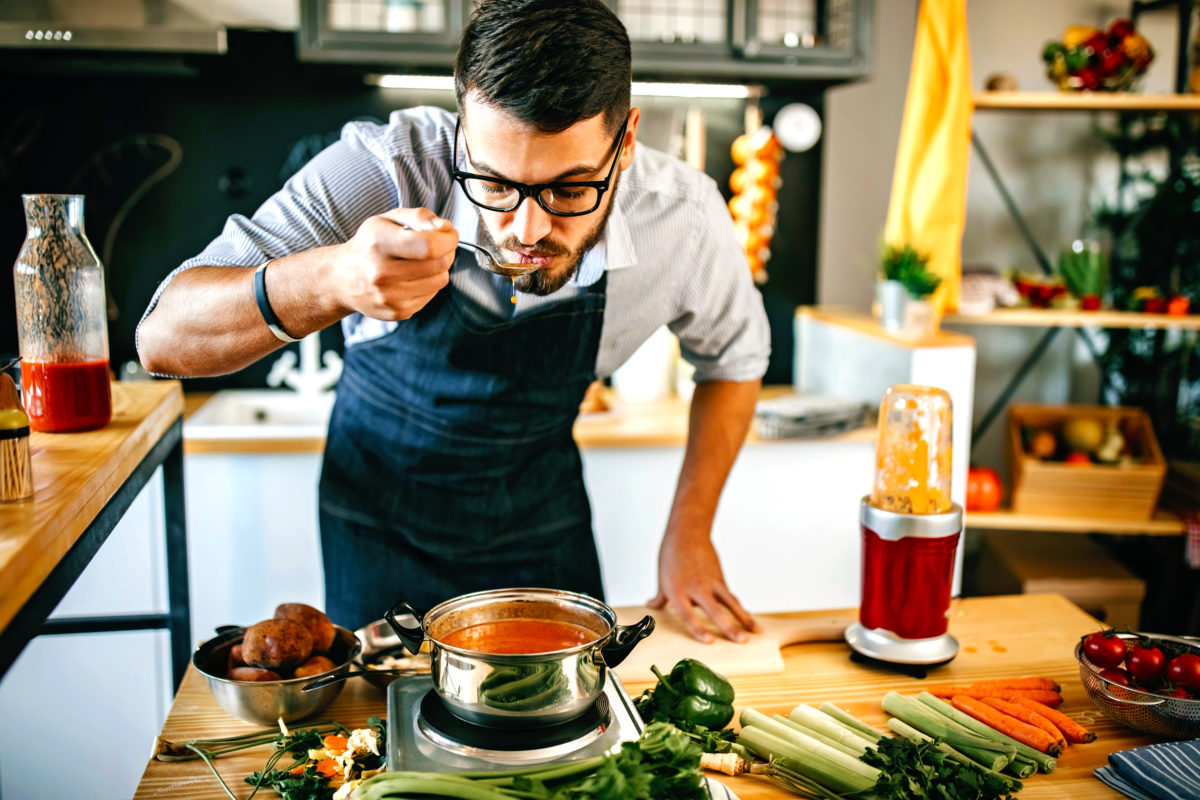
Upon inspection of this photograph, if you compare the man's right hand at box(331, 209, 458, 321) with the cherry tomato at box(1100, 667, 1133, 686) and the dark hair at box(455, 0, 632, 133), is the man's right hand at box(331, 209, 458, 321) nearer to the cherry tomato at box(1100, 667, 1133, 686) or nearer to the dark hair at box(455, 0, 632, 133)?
the dark hair at box(455, 0, 632, 133)

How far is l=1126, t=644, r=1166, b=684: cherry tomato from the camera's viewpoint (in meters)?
1.10

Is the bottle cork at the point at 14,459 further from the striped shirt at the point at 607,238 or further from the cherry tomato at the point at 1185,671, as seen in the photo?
the cherry tomato at the point at 1185,671

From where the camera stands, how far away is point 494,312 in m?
1.57

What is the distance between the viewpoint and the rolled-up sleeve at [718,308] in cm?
169

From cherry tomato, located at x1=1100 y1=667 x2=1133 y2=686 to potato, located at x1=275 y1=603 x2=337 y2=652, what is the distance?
0.87 metres

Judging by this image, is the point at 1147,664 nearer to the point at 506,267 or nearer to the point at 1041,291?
the point at 506,267

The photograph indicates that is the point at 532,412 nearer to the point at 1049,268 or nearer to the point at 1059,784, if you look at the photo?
the point at 1059,784

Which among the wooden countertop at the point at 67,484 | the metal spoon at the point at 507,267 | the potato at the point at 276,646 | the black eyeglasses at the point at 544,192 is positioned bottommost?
the potato at the point at 276,646

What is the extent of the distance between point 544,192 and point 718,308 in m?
0.59

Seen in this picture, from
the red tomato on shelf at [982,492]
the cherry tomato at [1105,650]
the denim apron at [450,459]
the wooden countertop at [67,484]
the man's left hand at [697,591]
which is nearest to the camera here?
the wooden countertop at [67,484]

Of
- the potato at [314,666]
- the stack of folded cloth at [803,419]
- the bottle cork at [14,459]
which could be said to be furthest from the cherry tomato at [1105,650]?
the stack of folded cloth at [803,419]

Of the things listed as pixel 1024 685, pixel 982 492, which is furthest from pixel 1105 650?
pixel 982 492

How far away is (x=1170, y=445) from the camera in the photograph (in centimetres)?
306

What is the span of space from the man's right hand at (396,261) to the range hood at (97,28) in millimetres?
1701
